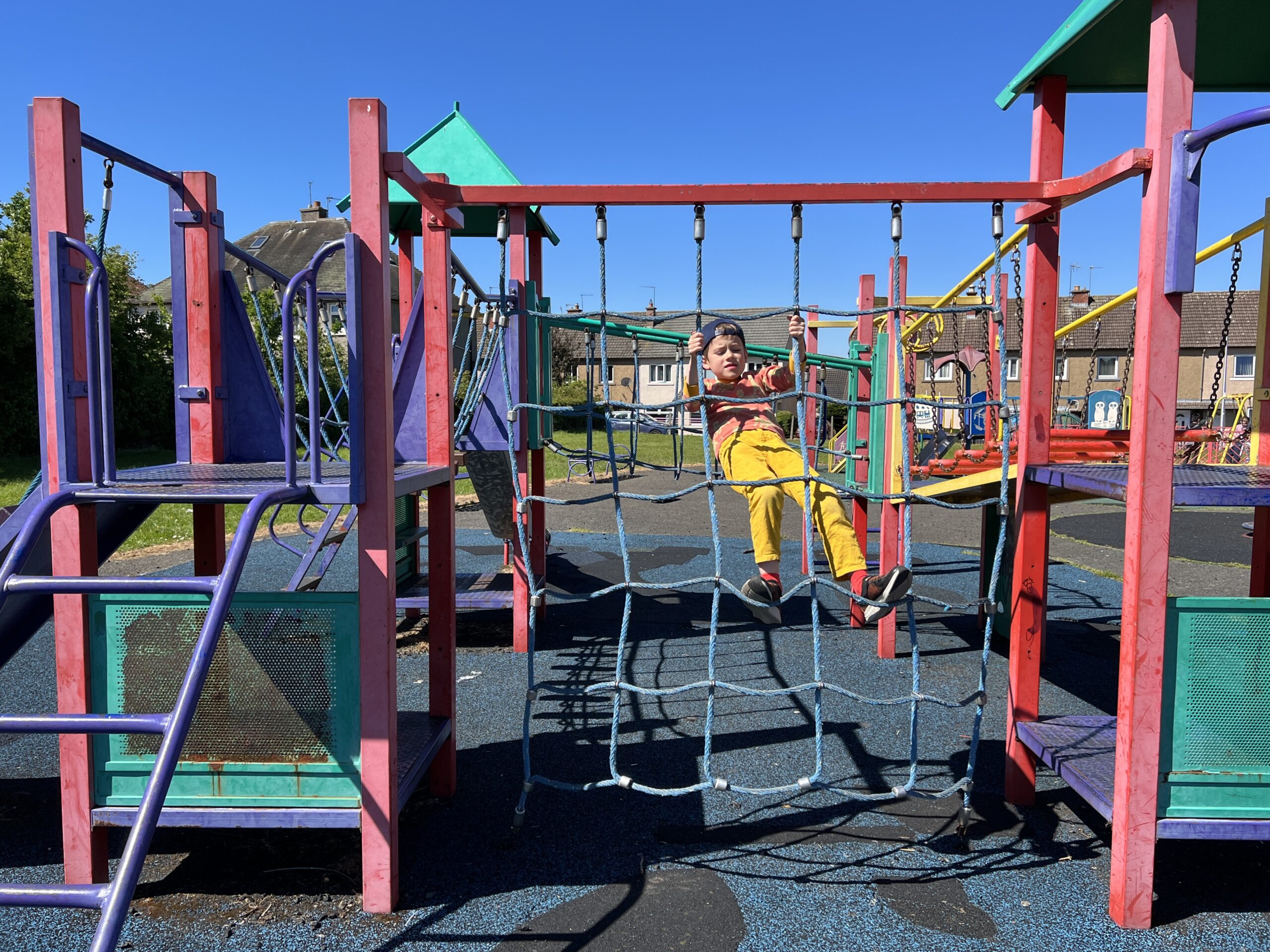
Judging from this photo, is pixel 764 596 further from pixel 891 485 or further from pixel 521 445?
pixel 891 485

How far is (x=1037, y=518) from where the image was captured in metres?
2.99

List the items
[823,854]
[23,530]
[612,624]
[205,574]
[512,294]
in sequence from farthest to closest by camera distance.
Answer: [612,624] < [512,294] < [205,574] < [823,854] < [23,530]

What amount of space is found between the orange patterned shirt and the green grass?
6.60 feet

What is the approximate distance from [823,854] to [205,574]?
2620mm

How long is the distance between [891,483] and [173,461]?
11578 mm

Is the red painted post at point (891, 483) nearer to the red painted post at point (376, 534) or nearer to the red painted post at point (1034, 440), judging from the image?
the red painted post at point (1034, 440)

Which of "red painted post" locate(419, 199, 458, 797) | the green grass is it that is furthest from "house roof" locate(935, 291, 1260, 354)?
"red painted post" locate(419, 199, 458, 797)

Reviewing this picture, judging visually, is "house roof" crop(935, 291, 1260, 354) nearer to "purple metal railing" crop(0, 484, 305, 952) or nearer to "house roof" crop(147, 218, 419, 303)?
"house roof" crop(147, 218, 419, 303)

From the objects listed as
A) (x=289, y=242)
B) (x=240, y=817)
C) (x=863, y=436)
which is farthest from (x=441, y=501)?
(x=289, y=242)

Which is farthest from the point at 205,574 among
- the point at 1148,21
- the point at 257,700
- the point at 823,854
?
the point at 1148,21

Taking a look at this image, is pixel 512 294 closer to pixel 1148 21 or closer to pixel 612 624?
pixel 612 624

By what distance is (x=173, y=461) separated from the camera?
13.0 metres

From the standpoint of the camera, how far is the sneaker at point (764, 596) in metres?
3.04

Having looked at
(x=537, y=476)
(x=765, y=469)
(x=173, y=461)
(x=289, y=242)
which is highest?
(x=289, y=242)
